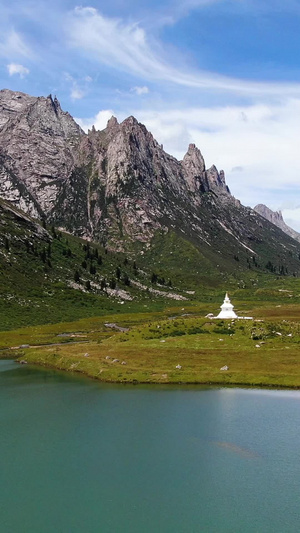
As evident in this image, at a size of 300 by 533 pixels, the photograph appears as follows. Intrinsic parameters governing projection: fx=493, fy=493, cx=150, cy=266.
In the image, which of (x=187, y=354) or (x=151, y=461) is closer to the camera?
(x=151, y=461)

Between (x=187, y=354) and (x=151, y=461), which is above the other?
(x=187, y=354)

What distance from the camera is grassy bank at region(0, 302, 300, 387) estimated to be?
266 ft

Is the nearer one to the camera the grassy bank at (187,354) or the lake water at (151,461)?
the lake water at (151,461)

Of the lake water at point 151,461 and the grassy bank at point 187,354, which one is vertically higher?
the grassy bank at point 187,354

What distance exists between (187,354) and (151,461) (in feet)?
154

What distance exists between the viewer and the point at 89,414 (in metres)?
64.9

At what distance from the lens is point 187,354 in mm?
94625

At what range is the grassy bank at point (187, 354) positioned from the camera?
8094 cm

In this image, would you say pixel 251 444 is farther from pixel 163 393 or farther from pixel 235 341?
pixel 235 341

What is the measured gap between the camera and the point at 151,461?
159ft

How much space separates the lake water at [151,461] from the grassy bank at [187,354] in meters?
6.13

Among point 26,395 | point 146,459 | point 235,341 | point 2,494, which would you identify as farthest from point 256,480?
point 235,341

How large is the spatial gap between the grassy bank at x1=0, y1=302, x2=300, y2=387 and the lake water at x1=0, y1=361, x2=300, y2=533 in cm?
613

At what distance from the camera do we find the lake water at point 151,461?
123ft
